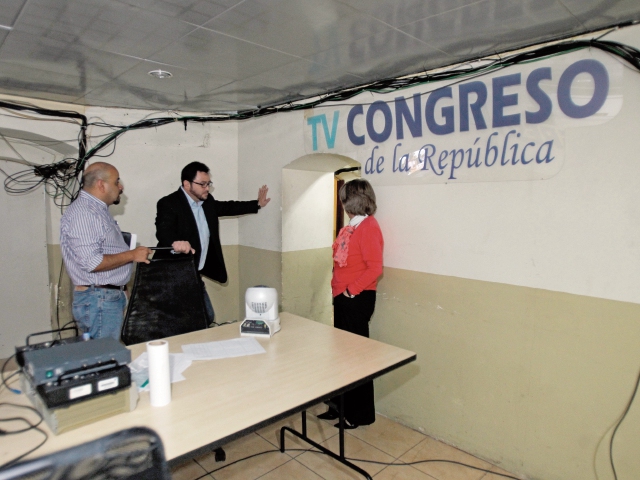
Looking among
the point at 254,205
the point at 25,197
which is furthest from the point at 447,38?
the point at 25,197

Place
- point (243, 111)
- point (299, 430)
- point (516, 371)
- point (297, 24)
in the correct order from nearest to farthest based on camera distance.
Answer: point (297, 24), point (516, 371), point (299, 430), point (243, 111)

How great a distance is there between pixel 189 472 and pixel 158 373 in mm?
1258

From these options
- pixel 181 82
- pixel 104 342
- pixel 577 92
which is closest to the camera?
pixel 104 342

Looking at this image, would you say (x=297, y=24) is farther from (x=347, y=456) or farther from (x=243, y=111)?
(x=347, y=456)

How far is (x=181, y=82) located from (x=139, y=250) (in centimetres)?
125

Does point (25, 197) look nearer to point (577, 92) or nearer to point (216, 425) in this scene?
point (216, 425)

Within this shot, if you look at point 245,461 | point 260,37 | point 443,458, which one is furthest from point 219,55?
point 443,458

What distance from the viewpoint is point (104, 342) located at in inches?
62.4

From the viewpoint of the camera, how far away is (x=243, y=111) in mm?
4039

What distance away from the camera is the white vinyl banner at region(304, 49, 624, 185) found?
83.6 inches

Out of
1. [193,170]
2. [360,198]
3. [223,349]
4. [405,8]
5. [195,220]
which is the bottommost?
[223,349]

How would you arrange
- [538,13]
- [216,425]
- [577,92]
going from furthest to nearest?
[577,92] → [538,13] → [216,425]

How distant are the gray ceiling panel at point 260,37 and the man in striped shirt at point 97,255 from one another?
2.31 ft

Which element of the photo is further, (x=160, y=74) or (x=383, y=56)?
(x=160, y=74)
